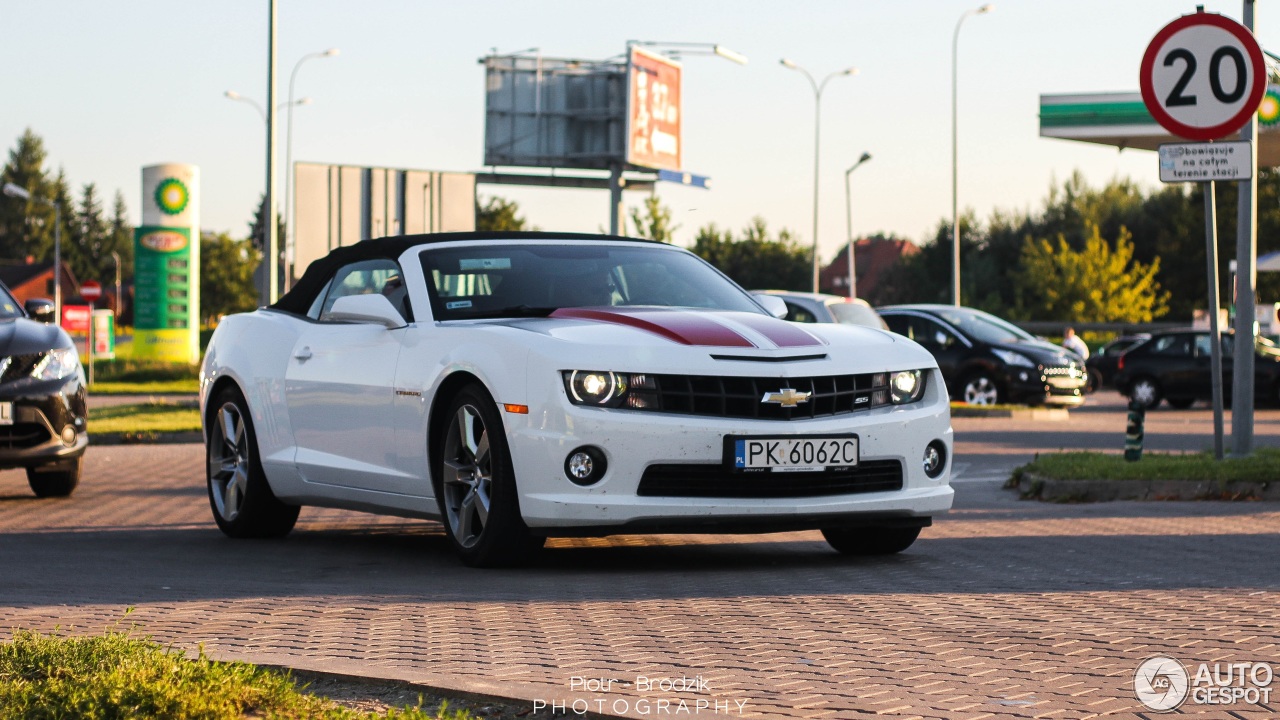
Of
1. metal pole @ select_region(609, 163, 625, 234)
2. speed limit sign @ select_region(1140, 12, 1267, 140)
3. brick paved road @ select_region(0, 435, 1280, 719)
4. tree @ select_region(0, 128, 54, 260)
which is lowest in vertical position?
brick paved road @ select_region(0, 435, 1280, 719)

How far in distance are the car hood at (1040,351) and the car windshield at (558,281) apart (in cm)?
1885

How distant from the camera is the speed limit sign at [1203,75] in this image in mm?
11656

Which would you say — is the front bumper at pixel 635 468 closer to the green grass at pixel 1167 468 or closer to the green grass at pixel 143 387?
the green grass at pixel 1167 468

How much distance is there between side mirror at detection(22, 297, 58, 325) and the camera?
11875 mm

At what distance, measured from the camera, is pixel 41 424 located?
436 inches

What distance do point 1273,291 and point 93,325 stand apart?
5040 cm

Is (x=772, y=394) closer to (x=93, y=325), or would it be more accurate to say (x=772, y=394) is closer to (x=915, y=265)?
(x=93, y=325)

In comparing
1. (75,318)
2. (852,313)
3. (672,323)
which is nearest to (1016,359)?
(852,313)

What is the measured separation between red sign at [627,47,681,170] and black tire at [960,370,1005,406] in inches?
763

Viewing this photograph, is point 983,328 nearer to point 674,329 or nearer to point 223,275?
point 674,329

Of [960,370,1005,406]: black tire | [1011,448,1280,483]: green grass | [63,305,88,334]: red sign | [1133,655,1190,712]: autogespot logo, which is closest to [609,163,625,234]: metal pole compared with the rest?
[63,305,88,334]: red sign

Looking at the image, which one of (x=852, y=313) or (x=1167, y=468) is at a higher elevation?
(x=852, y=313)

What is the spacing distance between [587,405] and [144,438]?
11926mm

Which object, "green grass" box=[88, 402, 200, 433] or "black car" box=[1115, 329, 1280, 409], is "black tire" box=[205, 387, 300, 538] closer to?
"green grass" box=[88, 402, 200, 433]
